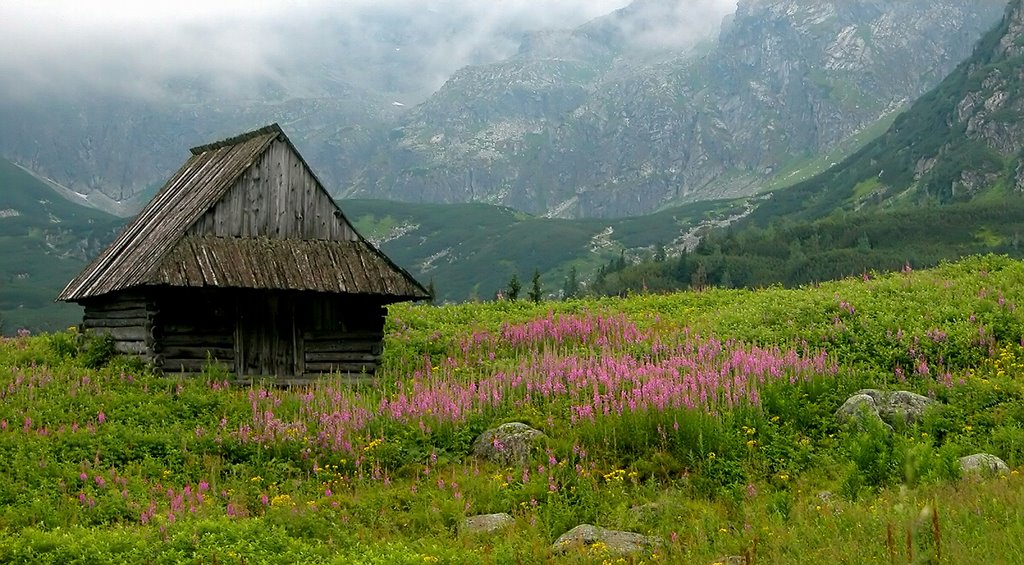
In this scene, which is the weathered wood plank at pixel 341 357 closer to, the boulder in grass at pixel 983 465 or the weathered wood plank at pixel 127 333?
the weathered wood plank at pixel 127 333

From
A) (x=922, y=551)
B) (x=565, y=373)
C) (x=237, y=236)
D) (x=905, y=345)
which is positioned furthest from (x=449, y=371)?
(x=922, y=551)

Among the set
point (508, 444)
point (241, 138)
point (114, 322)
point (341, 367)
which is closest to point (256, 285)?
point (341, 367)

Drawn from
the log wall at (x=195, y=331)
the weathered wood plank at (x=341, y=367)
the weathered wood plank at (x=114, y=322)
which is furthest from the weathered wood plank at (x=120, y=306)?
the weathered wood plank at (x=341, y=367)

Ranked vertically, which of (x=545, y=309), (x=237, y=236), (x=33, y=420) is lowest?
(x=33, y=420)

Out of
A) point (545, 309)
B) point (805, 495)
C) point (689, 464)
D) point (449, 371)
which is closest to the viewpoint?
point (805, 495)

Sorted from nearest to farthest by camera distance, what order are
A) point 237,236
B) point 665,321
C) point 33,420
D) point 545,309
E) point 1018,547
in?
point 1018,547, point 33,420, point 237,236, point 665,321, point 545,309

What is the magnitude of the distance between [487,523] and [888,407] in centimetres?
681

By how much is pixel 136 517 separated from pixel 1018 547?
982 centimetres

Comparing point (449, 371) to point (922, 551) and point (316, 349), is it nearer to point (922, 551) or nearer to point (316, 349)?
point (316, 349)

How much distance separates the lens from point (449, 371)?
64.4 feet

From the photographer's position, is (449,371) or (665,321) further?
(665,321)

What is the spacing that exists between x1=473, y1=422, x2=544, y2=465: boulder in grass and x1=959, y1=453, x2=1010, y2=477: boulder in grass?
579 cm

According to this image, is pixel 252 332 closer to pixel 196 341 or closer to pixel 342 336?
pixel 196 341

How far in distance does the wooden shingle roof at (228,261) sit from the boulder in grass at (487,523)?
9816 millimetres
